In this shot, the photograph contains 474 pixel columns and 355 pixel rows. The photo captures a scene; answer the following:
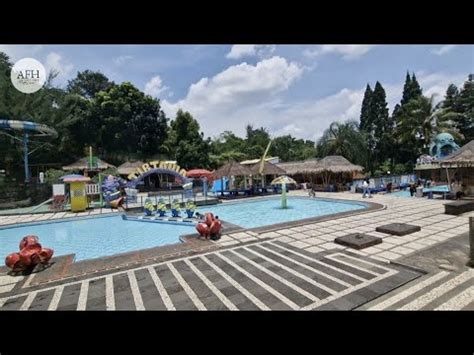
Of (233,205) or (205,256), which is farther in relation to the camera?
(233,205)

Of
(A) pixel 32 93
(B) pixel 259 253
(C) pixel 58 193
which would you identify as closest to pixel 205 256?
(B) pixel 259 253

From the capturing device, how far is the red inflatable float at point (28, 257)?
5480 mm

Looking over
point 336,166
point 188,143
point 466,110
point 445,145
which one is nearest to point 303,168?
point 336,166

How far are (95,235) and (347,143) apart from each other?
2518 cm

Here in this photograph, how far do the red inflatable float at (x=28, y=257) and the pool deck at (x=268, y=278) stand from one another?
0.83 feet

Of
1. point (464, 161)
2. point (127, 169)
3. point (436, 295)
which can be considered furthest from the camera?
point (127, 169)

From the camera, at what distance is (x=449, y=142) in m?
21.3

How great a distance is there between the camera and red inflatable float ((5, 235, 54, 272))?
5.48m

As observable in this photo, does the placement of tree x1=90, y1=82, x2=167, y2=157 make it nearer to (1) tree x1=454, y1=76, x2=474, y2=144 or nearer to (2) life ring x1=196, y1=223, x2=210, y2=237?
(2) life ring x1=196, y1=223, x2=210, y2=237

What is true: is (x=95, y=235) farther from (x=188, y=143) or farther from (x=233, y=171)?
(x=188, y=143)

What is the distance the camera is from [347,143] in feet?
90.4

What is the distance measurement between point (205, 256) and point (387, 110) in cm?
3454
